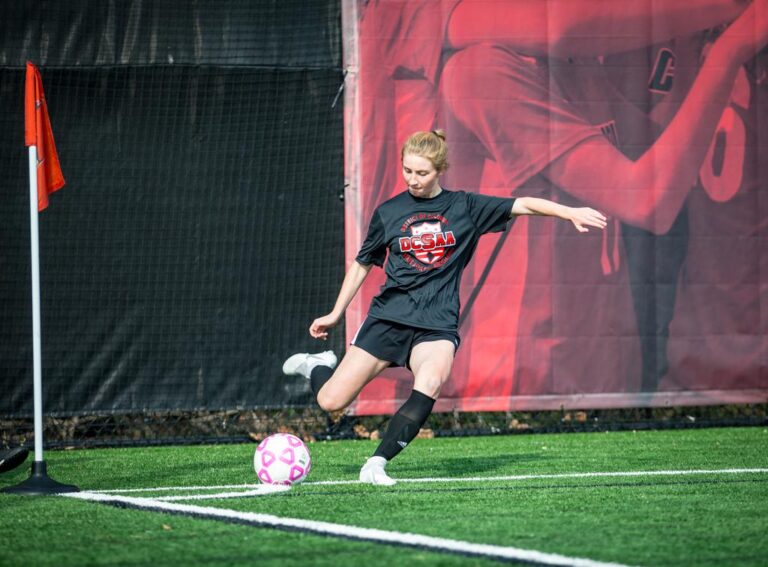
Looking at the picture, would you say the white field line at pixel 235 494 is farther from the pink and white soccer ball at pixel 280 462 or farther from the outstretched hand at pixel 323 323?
the outstretched hand at pixel 323 323

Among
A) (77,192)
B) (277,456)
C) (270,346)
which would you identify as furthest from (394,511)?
(77,192)

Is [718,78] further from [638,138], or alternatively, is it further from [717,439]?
[717,439]

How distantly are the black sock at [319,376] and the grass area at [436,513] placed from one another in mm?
486

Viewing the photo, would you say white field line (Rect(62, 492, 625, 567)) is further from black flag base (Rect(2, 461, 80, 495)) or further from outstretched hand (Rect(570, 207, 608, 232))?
outstretched hand (Rect(570, 207, 608, 232))

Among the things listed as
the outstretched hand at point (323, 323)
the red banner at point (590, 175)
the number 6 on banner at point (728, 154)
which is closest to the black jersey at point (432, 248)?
the outstretched hand at point (323, 323)

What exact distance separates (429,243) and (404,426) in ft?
3.14

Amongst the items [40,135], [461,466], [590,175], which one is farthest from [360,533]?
[590,175]

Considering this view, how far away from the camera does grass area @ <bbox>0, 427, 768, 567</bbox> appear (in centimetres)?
359

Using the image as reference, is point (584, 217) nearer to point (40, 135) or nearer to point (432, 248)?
point (432, 248)

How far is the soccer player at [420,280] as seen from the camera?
5777 millimetres

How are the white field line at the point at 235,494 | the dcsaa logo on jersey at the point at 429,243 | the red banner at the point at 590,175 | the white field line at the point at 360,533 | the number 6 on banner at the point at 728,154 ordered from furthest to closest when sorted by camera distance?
1. the number 6 on banner at the point at 728,154
2. the red banner at the point at 590,175
3. the dcsaa logo on jersey at the point at 429,243
4. the white field line at the point at 235,494
5. the white field line at the point at 360,533

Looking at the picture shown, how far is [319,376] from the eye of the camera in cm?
643

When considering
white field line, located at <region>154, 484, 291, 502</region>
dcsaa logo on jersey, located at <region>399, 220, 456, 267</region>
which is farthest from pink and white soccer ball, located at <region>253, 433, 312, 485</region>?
dcsaa logo on jersey, located at <region>399, 220, 456, 267</region>

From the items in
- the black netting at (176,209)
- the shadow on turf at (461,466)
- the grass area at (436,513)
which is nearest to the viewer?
the grass area at (436,513)
